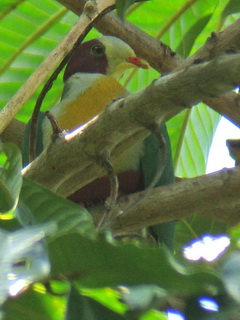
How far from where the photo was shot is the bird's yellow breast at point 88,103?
6.84 feet

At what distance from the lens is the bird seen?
207 cm

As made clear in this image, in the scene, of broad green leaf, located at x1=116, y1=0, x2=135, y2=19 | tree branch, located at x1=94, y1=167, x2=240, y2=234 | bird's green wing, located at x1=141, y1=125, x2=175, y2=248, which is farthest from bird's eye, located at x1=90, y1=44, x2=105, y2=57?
broad green leaf, located at x1=116, y1=0, x2=135, y2=19

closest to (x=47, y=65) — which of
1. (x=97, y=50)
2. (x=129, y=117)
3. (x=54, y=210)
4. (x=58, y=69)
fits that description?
(x=58, y=69)

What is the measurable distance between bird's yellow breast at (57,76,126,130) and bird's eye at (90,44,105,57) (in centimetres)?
24

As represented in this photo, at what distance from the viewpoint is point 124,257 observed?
0.70m

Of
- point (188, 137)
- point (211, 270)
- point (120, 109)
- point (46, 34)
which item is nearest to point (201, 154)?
point (188, 137)

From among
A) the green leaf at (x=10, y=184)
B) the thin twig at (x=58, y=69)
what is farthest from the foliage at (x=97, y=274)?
the thin twig at (x=58, y=69)

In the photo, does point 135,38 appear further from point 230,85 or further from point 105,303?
point 105,303

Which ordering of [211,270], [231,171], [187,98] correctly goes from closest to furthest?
[211,270] → [187,98] → [231,171]

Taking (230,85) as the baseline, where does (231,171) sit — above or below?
above

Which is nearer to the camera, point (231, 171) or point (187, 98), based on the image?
point (187, 98)

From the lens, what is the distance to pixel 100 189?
2100 millimetres

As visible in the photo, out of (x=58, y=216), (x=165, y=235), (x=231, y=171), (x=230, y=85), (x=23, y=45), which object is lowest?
(x=58, y=216)

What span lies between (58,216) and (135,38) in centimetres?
111
